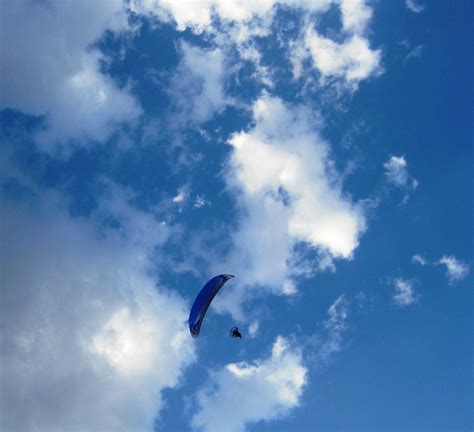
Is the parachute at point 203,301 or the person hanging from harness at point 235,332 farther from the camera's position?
the person hanging from harness at point 235,332

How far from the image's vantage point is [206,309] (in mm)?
66125

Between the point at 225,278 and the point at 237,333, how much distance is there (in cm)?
789

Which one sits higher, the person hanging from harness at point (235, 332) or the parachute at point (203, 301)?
the parachute at point (203, 301)

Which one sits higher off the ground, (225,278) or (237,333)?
(225,278)

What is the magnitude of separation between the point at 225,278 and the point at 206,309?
5033 millimetres

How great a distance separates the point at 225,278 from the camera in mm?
67375

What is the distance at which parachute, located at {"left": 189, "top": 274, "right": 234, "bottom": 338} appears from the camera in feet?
212

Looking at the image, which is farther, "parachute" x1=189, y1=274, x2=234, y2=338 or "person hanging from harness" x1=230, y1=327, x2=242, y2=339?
"person hanging from harness" x1=230, y1=327, x2=242, y2=339

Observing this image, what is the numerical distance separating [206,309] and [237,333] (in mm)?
5688

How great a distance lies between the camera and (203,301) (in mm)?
65875

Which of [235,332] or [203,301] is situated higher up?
[203,301]

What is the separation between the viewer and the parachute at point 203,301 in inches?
2544

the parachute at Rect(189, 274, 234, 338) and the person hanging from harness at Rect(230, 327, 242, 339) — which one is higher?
the parachute at Rect(189, 274, 234, 338)

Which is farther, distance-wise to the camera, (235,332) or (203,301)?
(235,332)
